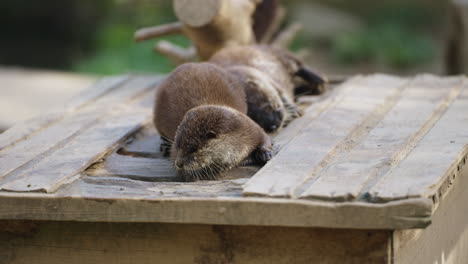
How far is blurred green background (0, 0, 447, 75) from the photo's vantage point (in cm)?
1070

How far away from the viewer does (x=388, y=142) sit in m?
3.28

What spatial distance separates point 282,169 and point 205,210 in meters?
0.41

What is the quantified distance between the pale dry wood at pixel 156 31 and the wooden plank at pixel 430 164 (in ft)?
6.57

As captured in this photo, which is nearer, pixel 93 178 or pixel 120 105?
pixel 93 178

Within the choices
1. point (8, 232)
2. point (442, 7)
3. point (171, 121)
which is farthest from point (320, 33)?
point (8, 232)

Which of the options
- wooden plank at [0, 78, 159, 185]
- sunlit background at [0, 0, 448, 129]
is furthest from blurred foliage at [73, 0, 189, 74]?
wooden plank at [0, 78, 159, 185]

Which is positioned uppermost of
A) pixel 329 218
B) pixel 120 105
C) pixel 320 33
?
pixel 329 218

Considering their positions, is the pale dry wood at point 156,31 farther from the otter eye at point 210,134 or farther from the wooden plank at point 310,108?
the otter eye at point 210,134

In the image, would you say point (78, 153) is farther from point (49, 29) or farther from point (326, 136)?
point (49, 29)

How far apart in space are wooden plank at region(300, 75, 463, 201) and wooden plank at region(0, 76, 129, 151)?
5.07 feet

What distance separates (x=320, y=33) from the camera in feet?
37.8

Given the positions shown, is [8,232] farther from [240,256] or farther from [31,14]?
[31,14]

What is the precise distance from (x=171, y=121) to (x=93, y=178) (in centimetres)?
62

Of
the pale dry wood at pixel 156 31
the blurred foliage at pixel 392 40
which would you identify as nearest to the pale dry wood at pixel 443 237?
the pale dry wood at pixel 156 31
